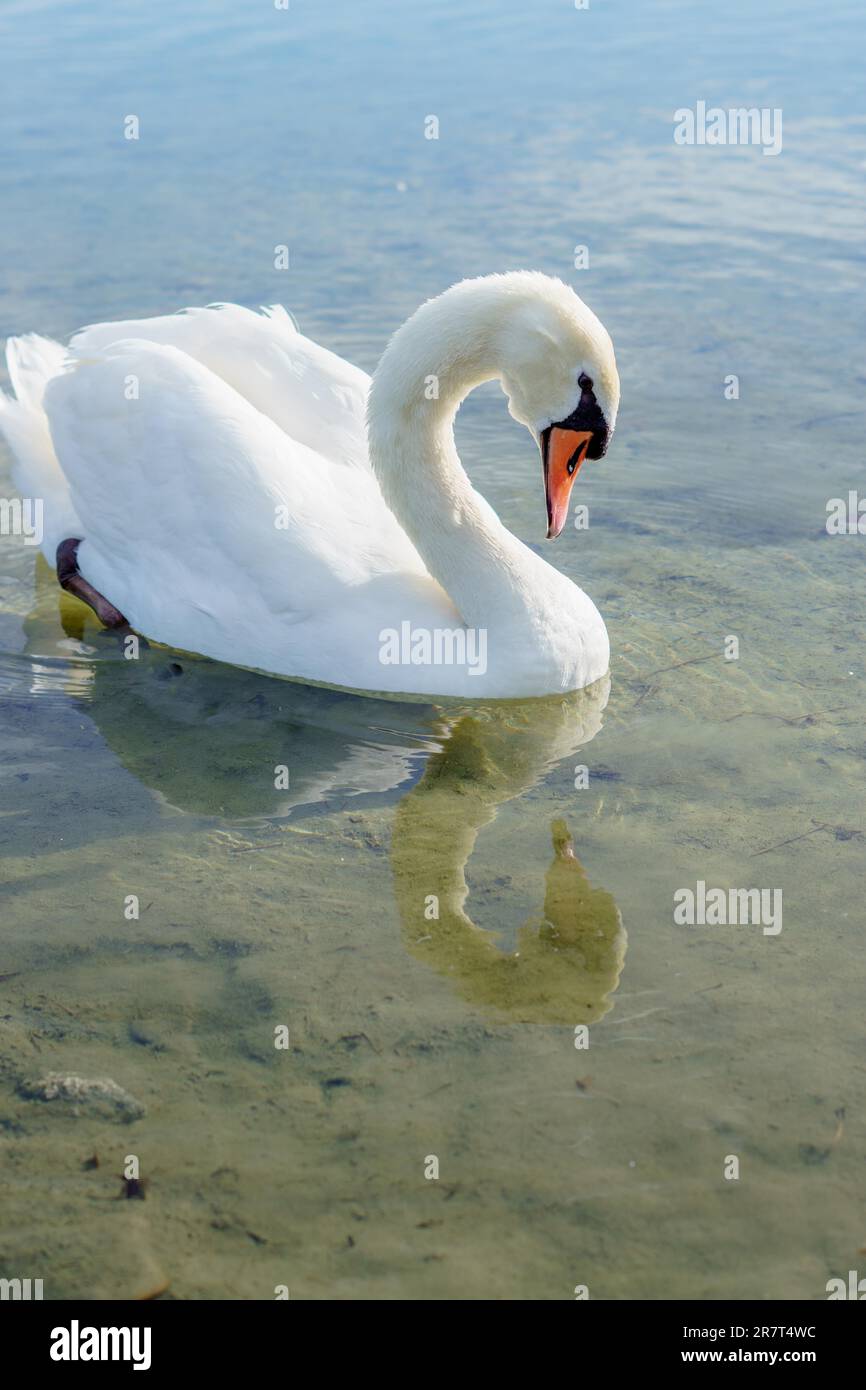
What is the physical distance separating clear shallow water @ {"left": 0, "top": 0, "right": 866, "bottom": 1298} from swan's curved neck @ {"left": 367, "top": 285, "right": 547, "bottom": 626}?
0.55m

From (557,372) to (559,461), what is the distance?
0.39 metres

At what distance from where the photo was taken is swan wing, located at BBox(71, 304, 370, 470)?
279 inches

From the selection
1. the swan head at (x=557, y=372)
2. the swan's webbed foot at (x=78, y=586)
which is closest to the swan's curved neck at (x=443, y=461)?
the swan head at (x=557, y=372)

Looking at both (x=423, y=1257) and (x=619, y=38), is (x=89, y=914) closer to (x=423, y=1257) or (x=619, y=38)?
(x=423, y=1257)

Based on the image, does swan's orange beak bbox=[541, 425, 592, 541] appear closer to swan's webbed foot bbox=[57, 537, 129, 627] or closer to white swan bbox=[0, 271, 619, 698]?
white swan bbox=[0, 271, 619, 698]

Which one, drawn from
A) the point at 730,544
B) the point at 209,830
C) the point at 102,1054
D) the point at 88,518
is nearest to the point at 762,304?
the point at 730,544

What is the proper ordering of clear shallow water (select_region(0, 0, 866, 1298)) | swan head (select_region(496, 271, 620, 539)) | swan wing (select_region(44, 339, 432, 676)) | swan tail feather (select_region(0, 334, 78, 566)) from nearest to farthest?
clear shallow water (select_region(0, 0, 866, 1298)) → swan head (select_region(496, 271, 620, 539)) → swan wing (select_region(44, 339, 432, 676)) → swan tail feather (select_region(0, 334, 78, 566))

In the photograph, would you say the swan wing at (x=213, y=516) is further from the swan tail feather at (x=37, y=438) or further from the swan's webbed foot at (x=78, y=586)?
the swan tail feather at (x=37, y=438)

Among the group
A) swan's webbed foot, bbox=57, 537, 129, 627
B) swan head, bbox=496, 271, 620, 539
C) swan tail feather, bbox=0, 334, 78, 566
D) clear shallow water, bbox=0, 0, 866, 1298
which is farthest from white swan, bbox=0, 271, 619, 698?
swan tail feather, bbox=0, 334, 78, 566

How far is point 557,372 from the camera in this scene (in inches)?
228

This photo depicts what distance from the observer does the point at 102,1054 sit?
4.36m

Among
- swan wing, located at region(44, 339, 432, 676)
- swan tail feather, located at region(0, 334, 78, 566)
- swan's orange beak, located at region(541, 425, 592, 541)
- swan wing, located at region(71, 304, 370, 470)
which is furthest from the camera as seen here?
swan tail feather, located at region(0, 334, 78, 566)

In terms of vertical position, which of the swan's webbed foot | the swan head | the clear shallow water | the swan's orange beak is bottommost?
the clear shallow water

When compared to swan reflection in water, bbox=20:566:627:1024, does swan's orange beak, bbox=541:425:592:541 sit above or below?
above
